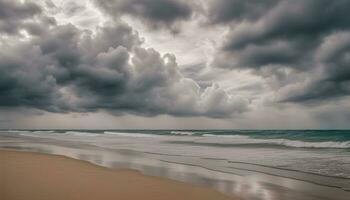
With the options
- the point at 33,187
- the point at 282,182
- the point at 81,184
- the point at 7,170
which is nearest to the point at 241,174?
the point at 282,182

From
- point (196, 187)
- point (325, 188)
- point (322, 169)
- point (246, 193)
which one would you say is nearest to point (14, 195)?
point (196, 187)

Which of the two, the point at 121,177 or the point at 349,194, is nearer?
the point at 349,194

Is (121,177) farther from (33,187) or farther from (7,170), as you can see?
(7,170)

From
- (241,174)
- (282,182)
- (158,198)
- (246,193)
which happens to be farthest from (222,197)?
(241,174)

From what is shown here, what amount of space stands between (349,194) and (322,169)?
455 cm

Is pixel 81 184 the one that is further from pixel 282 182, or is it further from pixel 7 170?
pixel 282 182

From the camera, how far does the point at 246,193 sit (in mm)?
7664

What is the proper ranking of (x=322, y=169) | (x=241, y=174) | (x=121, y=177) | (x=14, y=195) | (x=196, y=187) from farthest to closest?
1. (x=322, y=169)
2. (x=241, y=174)
3. (x=121, y=177)
4. (x=196, y=187)
5. (x=14, y=195)

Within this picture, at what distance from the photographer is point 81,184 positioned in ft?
24.7

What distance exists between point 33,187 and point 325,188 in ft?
26.9

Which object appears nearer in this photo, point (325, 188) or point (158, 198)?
point (158, 198)

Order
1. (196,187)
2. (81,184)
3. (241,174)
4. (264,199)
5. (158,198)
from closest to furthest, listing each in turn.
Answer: (158,198) → (264,199) → (81,184) → (196,187) → (241,174)

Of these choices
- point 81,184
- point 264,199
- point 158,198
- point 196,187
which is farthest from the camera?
point 196,187

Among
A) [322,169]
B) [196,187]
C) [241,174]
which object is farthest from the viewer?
[322,169]
